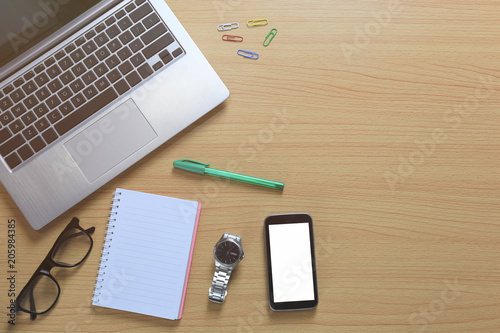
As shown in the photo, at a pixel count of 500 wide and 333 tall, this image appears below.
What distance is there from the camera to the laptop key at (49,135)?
103 centimetres

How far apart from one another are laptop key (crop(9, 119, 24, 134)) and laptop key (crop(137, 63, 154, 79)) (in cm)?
30

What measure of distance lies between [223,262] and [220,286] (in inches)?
2.3

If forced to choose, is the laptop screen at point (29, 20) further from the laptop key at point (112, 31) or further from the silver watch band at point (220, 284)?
the silver watch band at point (220, 284)

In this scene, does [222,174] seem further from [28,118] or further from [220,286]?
[28,118]

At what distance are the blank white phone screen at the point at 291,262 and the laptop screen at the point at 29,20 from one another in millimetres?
704

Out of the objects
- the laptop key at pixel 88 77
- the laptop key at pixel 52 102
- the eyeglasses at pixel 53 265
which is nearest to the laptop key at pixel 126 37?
the laptop key at pixel 88 77

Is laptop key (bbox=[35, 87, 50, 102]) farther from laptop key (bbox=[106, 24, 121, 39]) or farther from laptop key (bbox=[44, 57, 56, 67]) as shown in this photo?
laptop key (bbox=[106, 24, 121, 39])

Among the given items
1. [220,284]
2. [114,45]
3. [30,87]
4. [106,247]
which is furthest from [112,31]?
[220,284]

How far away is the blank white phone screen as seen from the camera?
1037 mm

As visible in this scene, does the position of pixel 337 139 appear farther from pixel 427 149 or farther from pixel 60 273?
pixel 60 273

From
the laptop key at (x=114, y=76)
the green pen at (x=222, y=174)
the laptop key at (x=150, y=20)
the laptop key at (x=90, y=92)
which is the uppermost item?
the laptop key at (x=150, y=20)

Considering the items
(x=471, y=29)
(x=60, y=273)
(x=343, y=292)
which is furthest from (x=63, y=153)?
(x=471, y=29)

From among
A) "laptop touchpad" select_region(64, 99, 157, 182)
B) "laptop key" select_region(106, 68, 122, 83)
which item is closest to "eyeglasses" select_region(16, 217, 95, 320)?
"laptop touchpad" select_region(64, 99, 157, 182)

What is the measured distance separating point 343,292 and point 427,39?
0.68 meters
